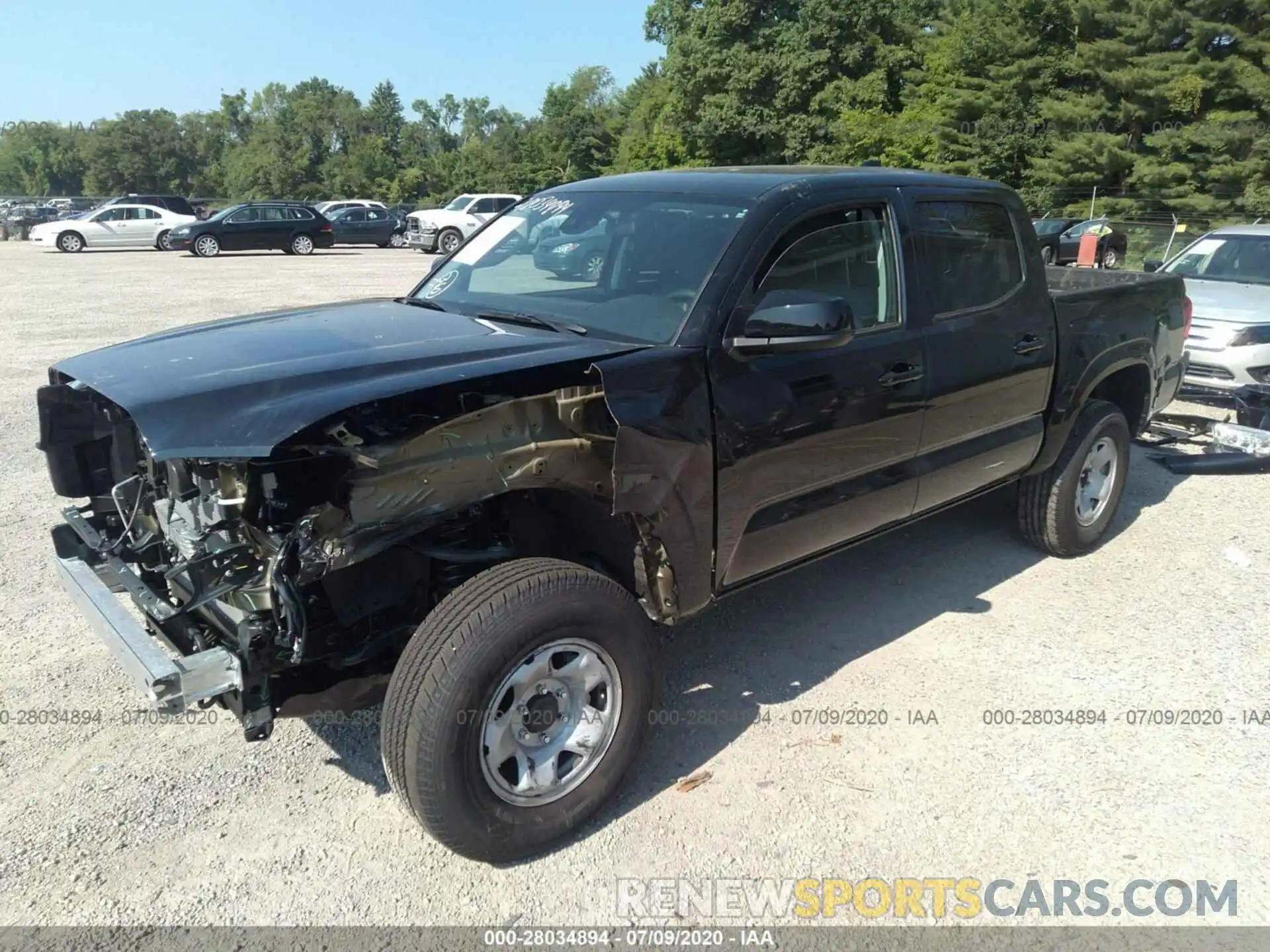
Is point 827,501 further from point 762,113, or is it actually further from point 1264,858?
point 762,113

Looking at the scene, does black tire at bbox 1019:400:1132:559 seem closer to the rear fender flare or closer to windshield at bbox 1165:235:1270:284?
the rear fender flare

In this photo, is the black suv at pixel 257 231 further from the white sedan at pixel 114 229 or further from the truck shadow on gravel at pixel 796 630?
the truck shadow on gravel at pixel 796 630

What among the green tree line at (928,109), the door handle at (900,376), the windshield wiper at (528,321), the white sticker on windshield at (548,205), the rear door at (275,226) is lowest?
the door handle at (900,376)

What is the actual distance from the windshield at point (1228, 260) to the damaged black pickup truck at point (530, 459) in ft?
22.0

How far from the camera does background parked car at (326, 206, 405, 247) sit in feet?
104

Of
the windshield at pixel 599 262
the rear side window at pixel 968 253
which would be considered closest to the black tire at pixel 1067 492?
the rear side window at pixel 968 253

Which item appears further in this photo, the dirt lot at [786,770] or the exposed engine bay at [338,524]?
the dirt lot at [786,770]

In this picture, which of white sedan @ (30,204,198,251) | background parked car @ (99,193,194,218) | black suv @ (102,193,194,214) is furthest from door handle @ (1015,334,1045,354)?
black suv @ (102,193,194,214)

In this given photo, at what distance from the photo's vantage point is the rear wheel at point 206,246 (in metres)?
26.1

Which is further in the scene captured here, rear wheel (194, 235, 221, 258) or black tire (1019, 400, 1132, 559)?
rear wheel (194, 235, 221, 258)

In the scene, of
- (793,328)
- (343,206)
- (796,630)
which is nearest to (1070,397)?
(796,630)

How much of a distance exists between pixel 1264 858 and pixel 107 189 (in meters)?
104

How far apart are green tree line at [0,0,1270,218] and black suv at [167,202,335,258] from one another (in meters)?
15.7

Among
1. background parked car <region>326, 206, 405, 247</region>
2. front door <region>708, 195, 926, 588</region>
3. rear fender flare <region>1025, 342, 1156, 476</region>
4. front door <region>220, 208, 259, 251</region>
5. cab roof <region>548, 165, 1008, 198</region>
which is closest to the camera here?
front door <region>708, 195, 926, 588</region>
